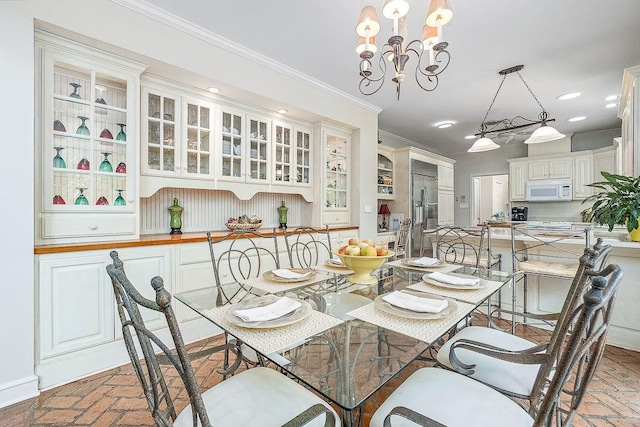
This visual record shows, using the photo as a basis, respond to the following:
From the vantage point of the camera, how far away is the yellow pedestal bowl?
157 centimetres

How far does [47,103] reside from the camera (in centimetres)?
200

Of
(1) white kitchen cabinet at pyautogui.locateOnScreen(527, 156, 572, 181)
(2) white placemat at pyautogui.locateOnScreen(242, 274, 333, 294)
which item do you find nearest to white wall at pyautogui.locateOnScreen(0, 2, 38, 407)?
(2) white placemat at pyautogui.locateOnScreen(242, 274, 333, 294)

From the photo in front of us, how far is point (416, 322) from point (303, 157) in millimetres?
3042

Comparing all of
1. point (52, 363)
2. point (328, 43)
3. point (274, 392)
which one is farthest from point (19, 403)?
point (328, 43)

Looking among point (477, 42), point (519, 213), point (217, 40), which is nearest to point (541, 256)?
point (477, 42)

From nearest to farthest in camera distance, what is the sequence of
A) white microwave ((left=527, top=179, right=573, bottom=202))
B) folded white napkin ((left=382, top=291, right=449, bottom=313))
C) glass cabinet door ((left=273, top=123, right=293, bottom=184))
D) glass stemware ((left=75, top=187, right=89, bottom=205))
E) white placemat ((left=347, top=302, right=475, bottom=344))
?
white placemat ((left=347, top=302, right=475, bottom=344)) → folded white napkin ((left=382, top=291, right=449, bottom=313)) → glass stemware ((left=75, top=187, right=89, bottom=205)) → glass cabinet door ((left=273, top=123, right=293, bottom=184)) → white microwave ((left=527, top=179, right=573, bottom=202))

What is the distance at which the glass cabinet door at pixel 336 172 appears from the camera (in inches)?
159

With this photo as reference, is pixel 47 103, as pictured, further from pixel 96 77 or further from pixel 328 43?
pixel 328 43

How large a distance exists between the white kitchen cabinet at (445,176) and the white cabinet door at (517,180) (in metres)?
1.19

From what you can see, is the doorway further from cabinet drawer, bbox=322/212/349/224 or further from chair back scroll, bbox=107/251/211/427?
chair back scroll, bbox=107/251/211/427

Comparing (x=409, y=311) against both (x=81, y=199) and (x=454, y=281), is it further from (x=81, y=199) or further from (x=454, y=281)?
(x=81, y=199)

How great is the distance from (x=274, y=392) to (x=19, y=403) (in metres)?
1.79

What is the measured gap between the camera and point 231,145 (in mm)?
3195

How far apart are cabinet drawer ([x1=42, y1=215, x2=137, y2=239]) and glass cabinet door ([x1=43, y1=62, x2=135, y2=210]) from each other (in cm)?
8
